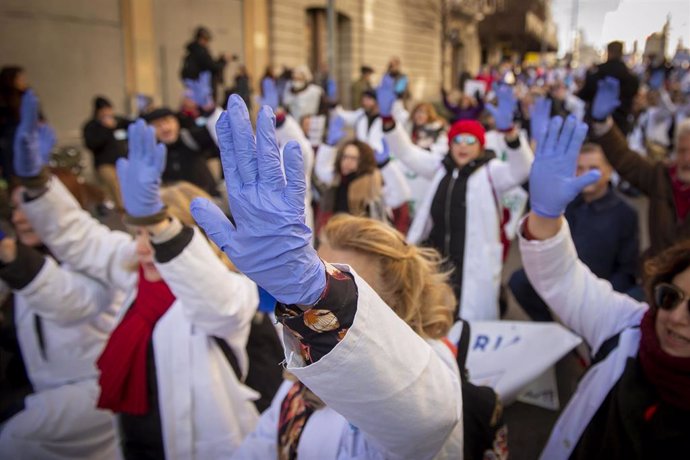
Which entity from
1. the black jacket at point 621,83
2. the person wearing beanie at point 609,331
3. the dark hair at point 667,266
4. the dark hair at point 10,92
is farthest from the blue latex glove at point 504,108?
the dark hair at point 10,92

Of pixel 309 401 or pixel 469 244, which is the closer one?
pixel 309 401

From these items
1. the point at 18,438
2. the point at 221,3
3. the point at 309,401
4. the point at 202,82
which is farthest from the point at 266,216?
the point at 221,3

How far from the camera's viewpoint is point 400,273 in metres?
1.37

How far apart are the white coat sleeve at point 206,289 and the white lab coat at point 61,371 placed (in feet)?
2.24

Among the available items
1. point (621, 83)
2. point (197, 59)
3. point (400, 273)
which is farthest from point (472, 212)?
point (197, 59)

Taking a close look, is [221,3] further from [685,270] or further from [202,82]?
[685,270]

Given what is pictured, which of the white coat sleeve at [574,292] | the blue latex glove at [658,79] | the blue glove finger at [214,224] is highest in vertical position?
the blue latex glove at [658,79]

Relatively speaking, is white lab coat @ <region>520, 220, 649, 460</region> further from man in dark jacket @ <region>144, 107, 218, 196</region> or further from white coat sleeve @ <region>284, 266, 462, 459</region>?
man in dark jacket @ <region>144, 107, 218, 196</region>

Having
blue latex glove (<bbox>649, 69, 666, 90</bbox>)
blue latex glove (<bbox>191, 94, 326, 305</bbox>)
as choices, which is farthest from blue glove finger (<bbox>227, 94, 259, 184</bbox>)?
blue latex glove (<bbox>649, 69, 666, 90</bbox>)

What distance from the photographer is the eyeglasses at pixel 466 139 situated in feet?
11.6

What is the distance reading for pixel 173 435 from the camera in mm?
1849

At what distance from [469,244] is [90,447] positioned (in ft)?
7.52

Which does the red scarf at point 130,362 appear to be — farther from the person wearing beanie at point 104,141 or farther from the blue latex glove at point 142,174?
the person wearing beanie at point 104,141

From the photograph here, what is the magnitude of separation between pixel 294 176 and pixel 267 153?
2.2 inches
